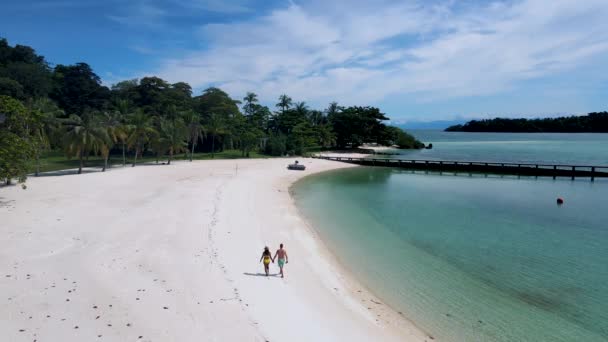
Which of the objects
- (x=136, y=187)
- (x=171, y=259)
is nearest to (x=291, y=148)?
(x=136, y=187)

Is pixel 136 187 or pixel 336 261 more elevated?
pixel 136 187

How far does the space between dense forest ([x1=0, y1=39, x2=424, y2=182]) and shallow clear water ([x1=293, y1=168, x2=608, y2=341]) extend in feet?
80.2

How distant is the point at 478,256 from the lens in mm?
20297

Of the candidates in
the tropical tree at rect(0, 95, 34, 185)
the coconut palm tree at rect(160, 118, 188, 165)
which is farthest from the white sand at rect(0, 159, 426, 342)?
the coconut palm tree at rect(160, 118, 188, 165)

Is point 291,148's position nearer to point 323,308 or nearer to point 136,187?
point 136,187

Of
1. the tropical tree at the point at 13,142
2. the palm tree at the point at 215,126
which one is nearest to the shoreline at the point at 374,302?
the tropical tree at the point at 13,142

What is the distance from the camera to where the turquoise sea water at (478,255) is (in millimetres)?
13320

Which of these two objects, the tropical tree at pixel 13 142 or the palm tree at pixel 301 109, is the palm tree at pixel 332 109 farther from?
the tropical tree at pixel 13 142

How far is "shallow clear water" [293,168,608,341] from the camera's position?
13.3 meters

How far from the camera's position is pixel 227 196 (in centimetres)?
3127

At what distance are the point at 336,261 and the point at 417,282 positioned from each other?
A: 4.17 metres

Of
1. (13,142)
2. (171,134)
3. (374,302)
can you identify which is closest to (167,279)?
(374,302)

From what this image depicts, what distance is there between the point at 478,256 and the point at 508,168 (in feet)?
162

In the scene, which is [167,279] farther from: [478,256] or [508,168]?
[508,168]
